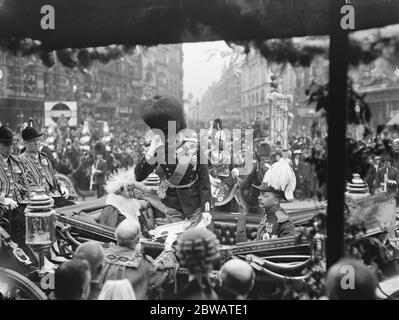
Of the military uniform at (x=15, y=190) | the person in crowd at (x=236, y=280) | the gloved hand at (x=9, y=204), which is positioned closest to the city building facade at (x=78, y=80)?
the military uniform at (x=15, y=190)

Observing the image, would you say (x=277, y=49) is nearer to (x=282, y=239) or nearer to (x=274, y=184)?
(x=274, y=184)

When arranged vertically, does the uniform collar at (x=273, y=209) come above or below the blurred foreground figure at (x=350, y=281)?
above

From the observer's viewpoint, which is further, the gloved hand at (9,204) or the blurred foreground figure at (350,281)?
the gloved hand at (9,204)

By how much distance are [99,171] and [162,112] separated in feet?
10.2

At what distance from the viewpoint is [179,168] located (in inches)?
142

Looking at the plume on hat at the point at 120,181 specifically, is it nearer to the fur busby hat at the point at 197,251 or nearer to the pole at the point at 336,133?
the fur busby hat at the point at 197,251

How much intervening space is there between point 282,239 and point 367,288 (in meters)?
0.69

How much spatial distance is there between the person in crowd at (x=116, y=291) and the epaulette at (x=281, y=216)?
122cm

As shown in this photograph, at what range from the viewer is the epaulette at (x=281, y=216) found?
354cm

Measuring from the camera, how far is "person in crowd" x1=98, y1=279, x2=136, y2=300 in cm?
296

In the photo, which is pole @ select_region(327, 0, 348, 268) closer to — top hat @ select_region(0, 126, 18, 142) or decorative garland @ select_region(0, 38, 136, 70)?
decorative garland @ select_region(0, 38, 136, 70)

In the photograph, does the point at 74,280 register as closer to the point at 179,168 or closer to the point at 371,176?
the point at 179,168

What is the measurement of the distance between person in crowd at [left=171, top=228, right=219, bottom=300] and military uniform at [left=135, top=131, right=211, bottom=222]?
30.5 inches

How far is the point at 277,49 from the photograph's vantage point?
3193 mm
